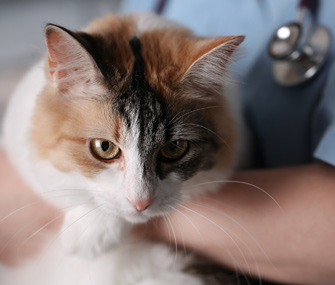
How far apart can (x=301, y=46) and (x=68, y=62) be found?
2.10 ft

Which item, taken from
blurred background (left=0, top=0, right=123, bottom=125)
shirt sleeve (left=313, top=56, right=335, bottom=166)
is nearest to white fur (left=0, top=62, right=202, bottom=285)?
shirt sleeve (left=313, top=56, right=335, bottom=166)

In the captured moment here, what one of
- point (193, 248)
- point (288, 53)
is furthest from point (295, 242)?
point (288, 53)

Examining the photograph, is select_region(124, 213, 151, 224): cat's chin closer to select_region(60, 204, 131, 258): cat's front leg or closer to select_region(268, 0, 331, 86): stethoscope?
select_region(60, 204, 131, 258): cat's front leg

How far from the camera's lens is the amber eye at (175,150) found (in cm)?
86

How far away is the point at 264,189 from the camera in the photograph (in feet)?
3.15

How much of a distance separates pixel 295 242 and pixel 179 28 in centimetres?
66

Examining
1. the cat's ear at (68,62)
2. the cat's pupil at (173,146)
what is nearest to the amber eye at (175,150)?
the cat's pupil at (173,146)

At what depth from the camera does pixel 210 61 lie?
843 mm

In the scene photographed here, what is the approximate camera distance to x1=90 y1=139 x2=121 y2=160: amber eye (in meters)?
0.83

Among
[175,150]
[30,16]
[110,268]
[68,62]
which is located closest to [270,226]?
[175,150]

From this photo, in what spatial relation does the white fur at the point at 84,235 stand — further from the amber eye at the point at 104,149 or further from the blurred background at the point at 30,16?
the blurred background at the point at 30,16

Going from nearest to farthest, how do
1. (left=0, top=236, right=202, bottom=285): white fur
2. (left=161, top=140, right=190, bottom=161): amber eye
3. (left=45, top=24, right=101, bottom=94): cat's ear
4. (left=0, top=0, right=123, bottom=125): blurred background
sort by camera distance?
(left=45, top=24, right=101, bottom=94): cat's ear < (left=161, top=140, right=190, bottom=161): amber eye < (left=0, top=236, right=202, bottom=285): white fur < (left=0, top=0, right=123, bottom=125): blurred background

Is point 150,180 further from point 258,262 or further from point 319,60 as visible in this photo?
point 319,60

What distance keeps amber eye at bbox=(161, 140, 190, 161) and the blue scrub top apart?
327mm
